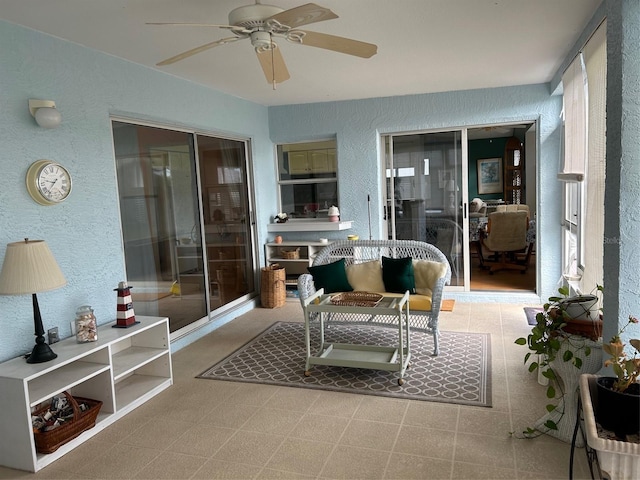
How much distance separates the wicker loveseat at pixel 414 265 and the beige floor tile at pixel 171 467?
1.50m

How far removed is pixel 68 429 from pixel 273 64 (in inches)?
92.3

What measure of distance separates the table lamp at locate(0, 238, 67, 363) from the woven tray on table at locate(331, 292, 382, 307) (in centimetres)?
188

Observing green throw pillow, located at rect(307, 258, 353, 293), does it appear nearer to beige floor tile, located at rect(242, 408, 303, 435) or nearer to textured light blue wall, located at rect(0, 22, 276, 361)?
beige floor tile, located at rect(242, 408, 303, 435)

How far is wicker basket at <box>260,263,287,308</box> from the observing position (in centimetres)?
557

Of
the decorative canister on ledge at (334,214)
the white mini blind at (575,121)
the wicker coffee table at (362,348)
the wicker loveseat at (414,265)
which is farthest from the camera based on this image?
the decorative canister on ledge at (334,214)

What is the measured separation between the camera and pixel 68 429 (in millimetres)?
2619

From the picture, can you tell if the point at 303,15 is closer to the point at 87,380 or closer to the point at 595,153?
the point at 595,153

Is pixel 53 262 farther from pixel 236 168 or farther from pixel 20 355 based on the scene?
pixel 236 168

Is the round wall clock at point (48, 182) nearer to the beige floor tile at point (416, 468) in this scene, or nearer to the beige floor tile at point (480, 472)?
the beige floor tile at point (416, 468)

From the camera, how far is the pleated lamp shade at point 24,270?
2.55 meters

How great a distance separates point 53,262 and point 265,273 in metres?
3.00

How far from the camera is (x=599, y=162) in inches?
115

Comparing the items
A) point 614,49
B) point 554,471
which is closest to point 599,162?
point 614,49

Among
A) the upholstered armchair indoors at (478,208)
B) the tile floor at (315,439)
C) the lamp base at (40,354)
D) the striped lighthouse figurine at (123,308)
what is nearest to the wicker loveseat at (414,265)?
the tile floor at (315,439)
